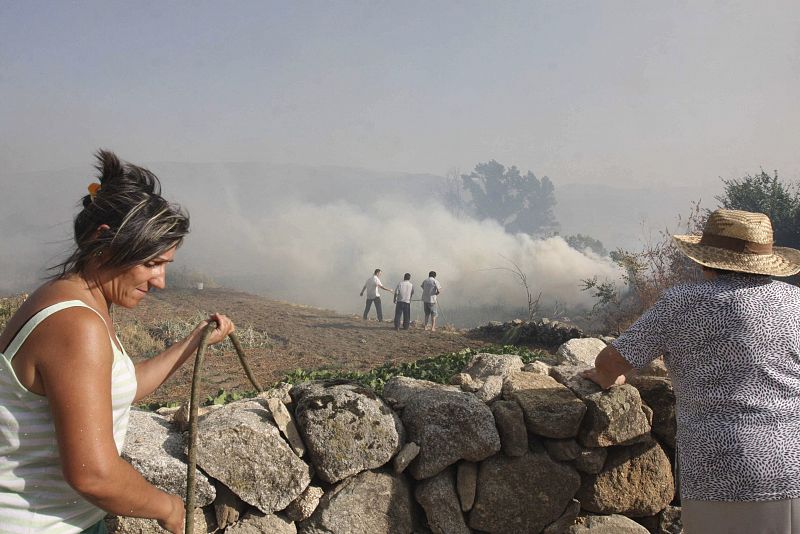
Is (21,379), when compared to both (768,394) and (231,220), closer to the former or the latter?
(768,394)

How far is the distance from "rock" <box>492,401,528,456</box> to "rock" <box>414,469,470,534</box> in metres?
0.41

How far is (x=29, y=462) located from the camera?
5.33ft

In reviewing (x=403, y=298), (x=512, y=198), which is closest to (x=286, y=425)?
(x=403, y=298)

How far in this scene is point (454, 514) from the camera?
3.70 metres

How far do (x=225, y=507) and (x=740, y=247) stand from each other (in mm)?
2779

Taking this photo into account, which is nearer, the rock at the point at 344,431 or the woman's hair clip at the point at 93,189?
the woman's hair clip at the point at 93,189

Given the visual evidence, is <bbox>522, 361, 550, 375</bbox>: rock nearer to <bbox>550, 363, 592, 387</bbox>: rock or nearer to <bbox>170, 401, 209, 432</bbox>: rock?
<bbox>550, 363, 592, 387</bbox>: rock

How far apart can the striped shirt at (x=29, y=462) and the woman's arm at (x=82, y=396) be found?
2.5 inches

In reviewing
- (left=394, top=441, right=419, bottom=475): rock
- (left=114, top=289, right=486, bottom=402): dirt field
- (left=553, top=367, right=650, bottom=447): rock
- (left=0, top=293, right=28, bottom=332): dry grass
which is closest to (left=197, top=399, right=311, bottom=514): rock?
(left=394, top=441, right=419, bottom=475): rock

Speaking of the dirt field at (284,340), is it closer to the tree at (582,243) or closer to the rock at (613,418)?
the rock at (613,418)

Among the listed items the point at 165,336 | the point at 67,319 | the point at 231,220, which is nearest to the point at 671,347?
the point at 67,319

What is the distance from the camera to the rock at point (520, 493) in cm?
375

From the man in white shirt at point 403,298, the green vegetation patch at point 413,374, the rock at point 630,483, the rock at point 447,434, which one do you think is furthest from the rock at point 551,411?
the man in white shirt at point 403,298

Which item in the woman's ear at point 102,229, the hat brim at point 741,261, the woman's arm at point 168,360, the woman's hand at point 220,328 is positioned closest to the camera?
the woman's ear at point 102,229
